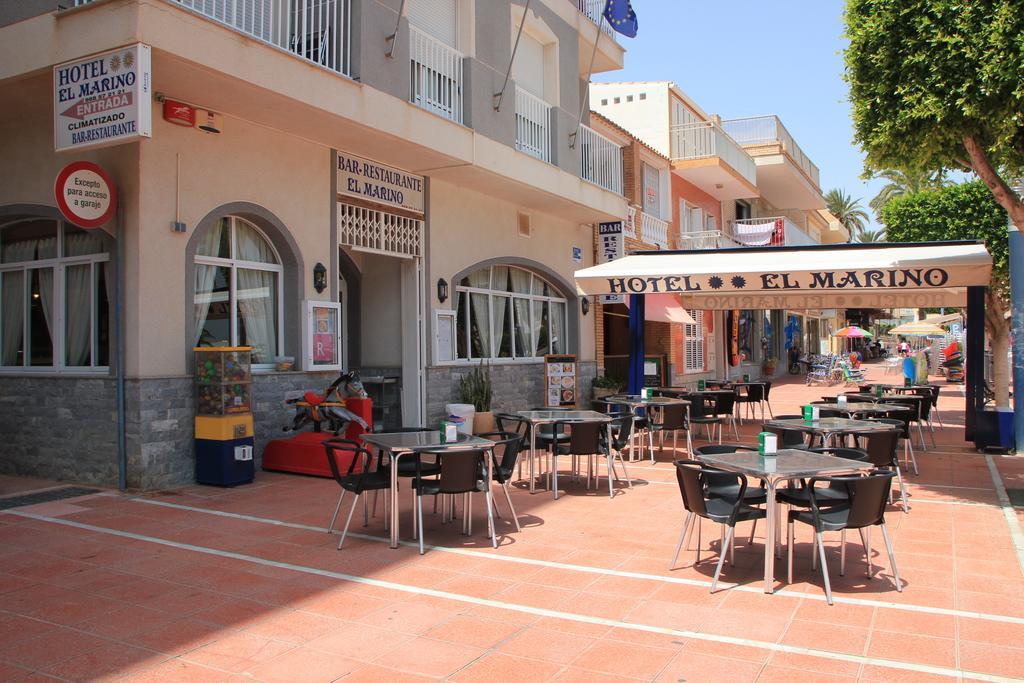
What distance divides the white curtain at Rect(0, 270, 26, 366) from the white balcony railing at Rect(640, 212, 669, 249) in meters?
13.4

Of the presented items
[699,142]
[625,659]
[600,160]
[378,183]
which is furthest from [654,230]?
[625,659]

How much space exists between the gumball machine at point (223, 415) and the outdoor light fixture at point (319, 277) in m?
1.87

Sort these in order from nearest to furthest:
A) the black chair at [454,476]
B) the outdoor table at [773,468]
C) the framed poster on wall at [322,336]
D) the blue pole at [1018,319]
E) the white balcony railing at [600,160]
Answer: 1. the outdoor table at [773,468]
2. the black chair at [454,476]
3. the framed poster on wall at [322,336]
4. the blue pole at [1018,319]
5. the white balcony railing at [600,160]

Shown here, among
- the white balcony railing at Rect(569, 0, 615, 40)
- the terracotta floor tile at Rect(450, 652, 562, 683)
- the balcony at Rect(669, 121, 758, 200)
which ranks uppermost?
the white balcony railing at Rect(569, 0, 615, 40)

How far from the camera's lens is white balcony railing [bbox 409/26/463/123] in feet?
36.8

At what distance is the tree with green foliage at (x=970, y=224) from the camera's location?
18203 millimetres

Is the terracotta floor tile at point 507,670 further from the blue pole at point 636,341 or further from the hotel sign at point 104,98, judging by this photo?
the blue pole at point 636,341

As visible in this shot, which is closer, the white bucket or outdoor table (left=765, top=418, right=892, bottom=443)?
outdoor table (left=765, top=418, right=892, bottom=443)

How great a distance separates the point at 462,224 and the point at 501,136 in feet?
5.16

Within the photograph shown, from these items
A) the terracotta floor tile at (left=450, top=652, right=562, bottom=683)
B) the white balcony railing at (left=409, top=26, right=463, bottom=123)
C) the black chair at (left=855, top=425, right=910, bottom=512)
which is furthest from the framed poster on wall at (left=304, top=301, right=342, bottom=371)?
the terracotta floor tile at (left=450, top=652, right=562, bottom=683)

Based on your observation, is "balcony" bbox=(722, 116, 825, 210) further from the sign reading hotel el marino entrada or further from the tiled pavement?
the tiled pavement

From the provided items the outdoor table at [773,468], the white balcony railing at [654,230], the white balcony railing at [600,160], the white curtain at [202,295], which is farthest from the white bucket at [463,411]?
the white balcony railing at [654,230]

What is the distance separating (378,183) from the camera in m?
11.2

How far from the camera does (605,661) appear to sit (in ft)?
13.1
